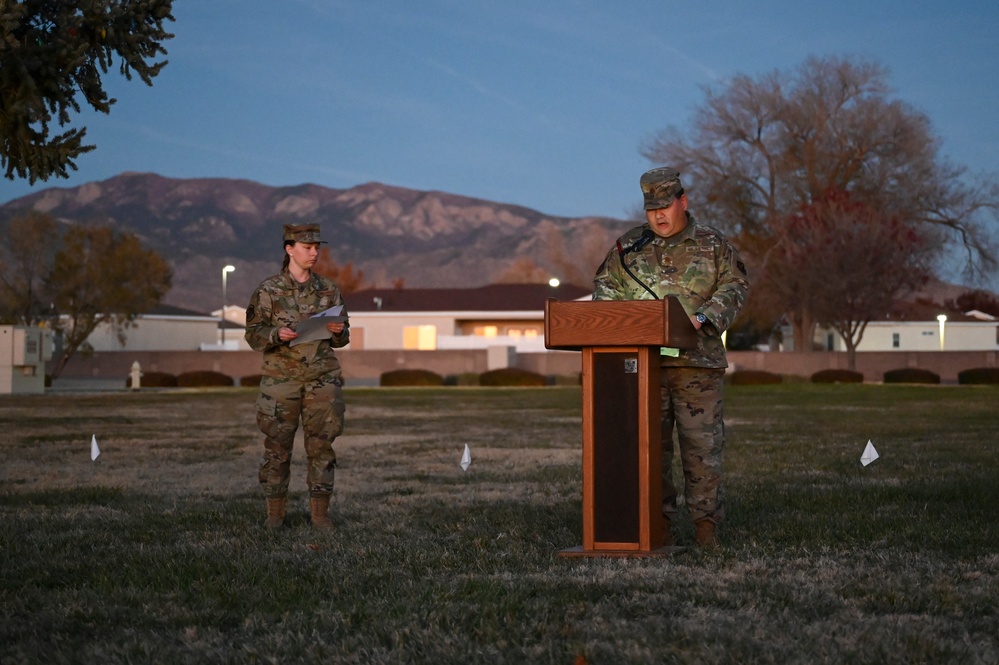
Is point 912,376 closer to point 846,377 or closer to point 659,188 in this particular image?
point 846,377

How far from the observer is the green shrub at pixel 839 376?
52.8 meters

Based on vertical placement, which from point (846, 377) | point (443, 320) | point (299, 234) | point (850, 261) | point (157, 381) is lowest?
point (157, 381)

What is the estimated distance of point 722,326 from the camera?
8117mm

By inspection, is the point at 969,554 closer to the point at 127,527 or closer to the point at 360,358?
the point at 127,527

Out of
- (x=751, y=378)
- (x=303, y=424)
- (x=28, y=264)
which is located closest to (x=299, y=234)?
(x=303, y=424)

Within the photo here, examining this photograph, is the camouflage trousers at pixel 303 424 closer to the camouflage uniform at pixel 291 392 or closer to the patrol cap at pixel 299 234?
the camouflage uniform at pixel 291 392

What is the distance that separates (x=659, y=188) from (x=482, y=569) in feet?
8.30

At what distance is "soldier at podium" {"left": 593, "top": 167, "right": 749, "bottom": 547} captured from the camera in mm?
8312

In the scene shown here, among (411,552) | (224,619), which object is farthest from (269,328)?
(224,619)

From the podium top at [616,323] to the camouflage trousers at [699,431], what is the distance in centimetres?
53

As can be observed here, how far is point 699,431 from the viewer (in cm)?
834

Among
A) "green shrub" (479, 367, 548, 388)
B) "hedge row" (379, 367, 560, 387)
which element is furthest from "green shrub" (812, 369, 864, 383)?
"green shrub" (479, 367, 548, 388)

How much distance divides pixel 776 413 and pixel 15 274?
43.5 m

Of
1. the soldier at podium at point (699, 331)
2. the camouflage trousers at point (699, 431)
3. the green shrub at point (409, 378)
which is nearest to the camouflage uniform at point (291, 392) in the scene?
the soldier at podium at point (699, 331)
